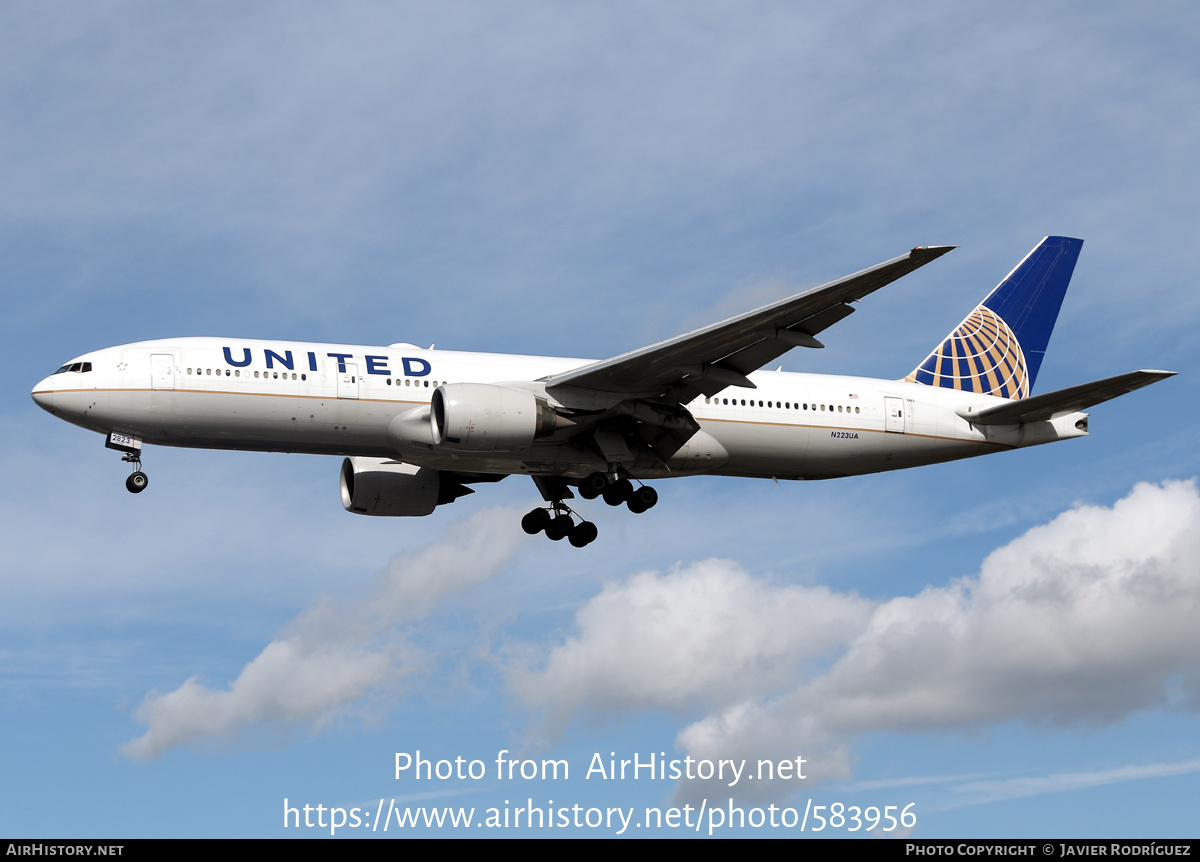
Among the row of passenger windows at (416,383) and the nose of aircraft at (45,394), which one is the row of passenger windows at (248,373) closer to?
the row of passenger windows at (416,383)

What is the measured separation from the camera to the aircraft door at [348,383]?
29.3 meters

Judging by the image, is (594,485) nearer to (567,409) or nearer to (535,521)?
(567,409)

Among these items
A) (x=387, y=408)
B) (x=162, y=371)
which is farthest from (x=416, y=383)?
(x=162, y=371)

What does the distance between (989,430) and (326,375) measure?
17363 mm

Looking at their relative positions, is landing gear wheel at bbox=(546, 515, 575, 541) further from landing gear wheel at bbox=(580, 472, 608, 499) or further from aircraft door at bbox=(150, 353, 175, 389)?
aircraft door at bbox=(150, 353, 175, 389)

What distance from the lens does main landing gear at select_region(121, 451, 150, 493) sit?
97.2ft

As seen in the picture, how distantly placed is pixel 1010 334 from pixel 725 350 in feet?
46.7

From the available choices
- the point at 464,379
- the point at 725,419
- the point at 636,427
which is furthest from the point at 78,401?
the point at 725,419

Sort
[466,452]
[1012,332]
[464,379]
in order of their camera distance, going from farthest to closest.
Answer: [1012,332], [464,379], [466,452]

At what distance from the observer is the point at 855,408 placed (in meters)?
33.2

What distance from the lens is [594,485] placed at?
31.8 meters

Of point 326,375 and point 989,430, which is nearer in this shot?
point 326,375
